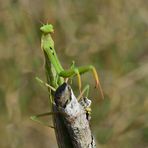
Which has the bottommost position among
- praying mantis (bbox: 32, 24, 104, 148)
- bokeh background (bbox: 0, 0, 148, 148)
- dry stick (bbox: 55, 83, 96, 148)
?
dry stick (bbox: 55, 83, 96, 148)

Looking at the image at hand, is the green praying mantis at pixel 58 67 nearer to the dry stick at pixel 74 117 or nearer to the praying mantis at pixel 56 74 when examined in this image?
the praying mantis at pixel 56 74

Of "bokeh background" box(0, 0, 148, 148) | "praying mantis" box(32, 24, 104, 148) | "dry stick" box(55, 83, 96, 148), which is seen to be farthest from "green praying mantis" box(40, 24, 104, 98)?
"bokeh background" box(0, 0, 148, 148)

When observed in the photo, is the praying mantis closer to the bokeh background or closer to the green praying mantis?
the green praying mantis

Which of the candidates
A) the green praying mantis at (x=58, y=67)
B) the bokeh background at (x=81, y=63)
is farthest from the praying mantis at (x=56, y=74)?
the bokeh background at (x=81, y=63)

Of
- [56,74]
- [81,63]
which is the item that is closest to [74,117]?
[56,74]

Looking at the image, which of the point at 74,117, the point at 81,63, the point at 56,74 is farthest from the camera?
the point at 81,63

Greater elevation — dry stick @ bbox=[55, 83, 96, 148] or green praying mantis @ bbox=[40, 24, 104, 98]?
green praying mantis @ bbox=[40, 24, 104, 98]

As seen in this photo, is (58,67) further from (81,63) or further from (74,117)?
(81,63)
